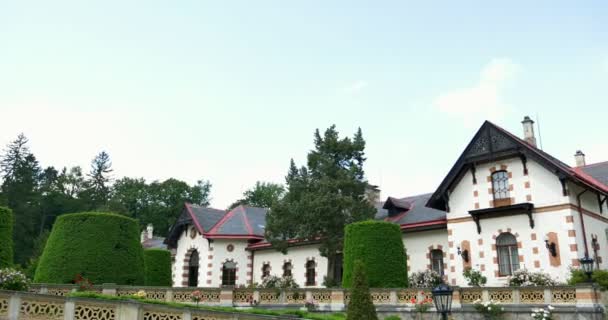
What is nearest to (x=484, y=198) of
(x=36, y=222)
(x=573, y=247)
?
(x=573, y=247)

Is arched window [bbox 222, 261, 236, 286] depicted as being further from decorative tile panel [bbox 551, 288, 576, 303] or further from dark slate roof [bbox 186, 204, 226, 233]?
decorative tile panel [bbox 551, 288, 576, 303]

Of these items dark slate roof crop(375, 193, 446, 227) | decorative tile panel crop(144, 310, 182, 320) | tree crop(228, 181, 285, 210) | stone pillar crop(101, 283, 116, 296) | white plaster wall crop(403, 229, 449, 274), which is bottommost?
decorative tile panel crop(144, 310, 182, 320)

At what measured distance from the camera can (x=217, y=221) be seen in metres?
38.8

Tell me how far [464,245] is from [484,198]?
258cm

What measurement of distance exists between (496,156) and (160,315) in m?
18.6

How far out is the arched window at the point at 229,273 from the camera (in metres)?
36.3

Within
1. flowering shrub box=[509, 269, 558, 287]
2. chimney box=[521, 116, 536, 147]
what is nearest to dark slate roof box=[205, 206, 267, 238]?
chimney box=[521, 116, 536, 147]

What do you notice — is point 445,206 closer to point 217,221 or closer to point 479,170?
point 479,170

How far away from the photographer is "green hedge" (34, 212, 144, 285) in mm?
23172

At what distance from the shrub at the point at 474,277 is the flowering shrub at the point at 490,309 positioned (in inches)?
183

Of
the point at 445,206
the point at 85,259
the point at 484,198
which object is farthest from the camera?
the point at 445,206

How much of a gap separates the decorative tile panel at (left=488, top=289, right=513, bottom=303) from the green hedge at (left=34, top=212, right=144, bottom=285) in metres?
16.4

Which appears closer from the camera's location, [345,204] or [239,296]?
[239,296]

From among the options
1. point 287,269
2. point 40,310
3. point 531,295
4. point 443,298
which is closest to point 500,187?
point 531,295
